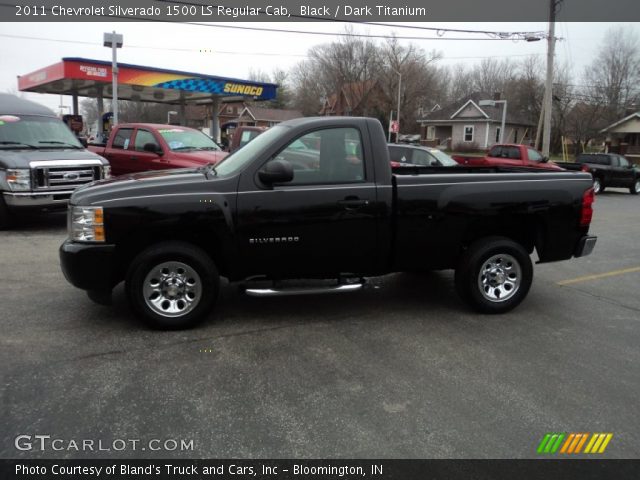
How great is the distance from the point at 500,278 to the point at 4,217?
8.42 meters

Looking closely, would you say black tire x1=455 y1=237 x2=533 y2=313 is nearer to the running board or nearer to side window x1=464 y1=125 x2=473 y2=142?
the running board

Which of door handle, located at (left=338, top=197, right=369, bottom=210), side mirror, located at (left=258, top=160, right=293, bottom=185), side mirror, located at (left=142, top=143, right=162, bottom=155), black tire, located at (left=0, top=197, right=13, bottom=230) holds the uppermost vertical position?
side mirror, located at (left=142, top=143, right=162, bottom=155)

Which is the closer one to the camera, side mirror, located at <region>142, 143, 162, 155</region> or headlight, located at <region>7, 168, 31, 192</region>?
headlight, located at <region>7, 168, 31, 192</region>

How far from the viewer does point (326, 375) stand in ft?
12.9

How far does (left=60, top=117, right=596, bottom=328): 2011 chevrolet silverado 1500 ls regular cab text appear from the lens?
4555 millimetres

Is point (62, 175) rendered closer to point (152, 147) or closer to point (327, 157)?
point (152, 147)

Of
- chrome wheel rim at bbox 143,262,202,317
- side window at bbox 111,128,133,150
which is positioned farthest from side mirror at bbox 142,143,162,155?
chrome wheel rim at bbox 143,262,202,317

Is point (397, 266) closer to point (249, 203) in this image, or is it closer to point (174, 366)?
point (249, 203)

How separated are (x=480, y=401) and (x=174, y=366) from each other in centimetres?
227

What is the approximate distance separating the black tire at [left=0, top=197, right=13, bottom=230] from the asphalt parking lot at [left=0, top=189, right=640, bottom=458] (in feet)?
11.8

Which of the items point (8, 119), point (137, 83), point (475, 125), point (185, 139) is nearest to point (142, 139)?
point (185, 139)

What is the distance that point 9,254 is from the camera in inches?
297
